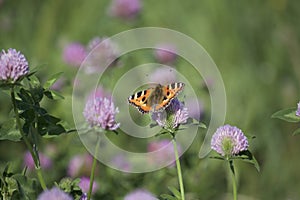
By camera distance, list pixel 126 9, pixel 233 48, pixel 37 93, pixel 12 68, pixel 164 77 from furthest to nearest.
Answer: pixel 233 48
pixel 126 9
pixel 164 77
pixel 37 93
pixel 12 68

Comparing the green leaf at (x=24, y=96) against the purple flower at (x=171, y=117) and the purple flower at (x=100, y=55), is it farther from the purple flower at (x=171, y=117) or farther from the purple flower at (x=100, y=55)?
the purple flower at (x=100, y=55)

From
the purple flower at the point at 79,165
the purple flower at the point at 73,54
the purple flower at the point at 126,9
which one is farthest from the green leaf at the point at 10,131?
the purple flower at the point at 126,9

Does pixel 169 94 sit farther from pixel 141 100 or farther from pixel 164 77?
pixel 164 77

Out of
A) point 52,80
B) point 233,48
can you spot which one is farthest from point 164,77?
point 233,48

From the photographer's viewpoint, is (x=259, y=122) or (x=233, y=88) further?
(x=233, y=88)

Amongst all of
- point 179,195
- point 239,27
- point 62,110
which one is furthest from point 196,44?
point 179,195

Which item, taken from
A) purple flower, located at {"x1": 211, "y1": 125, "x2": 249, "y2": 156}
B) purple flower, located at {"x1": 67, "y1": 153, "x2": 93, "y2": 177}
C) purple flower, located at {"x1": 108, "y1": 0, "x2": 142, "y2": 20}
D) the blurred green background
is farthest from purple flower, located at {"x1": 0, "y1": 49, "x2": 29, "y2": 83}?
purple flower, located at {"x1": 108, "y1": 0, "x2": 142, "y2": 20}

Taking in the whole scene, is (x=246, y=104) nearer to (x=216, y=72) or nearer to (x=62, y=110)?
(x=216, y=72)
